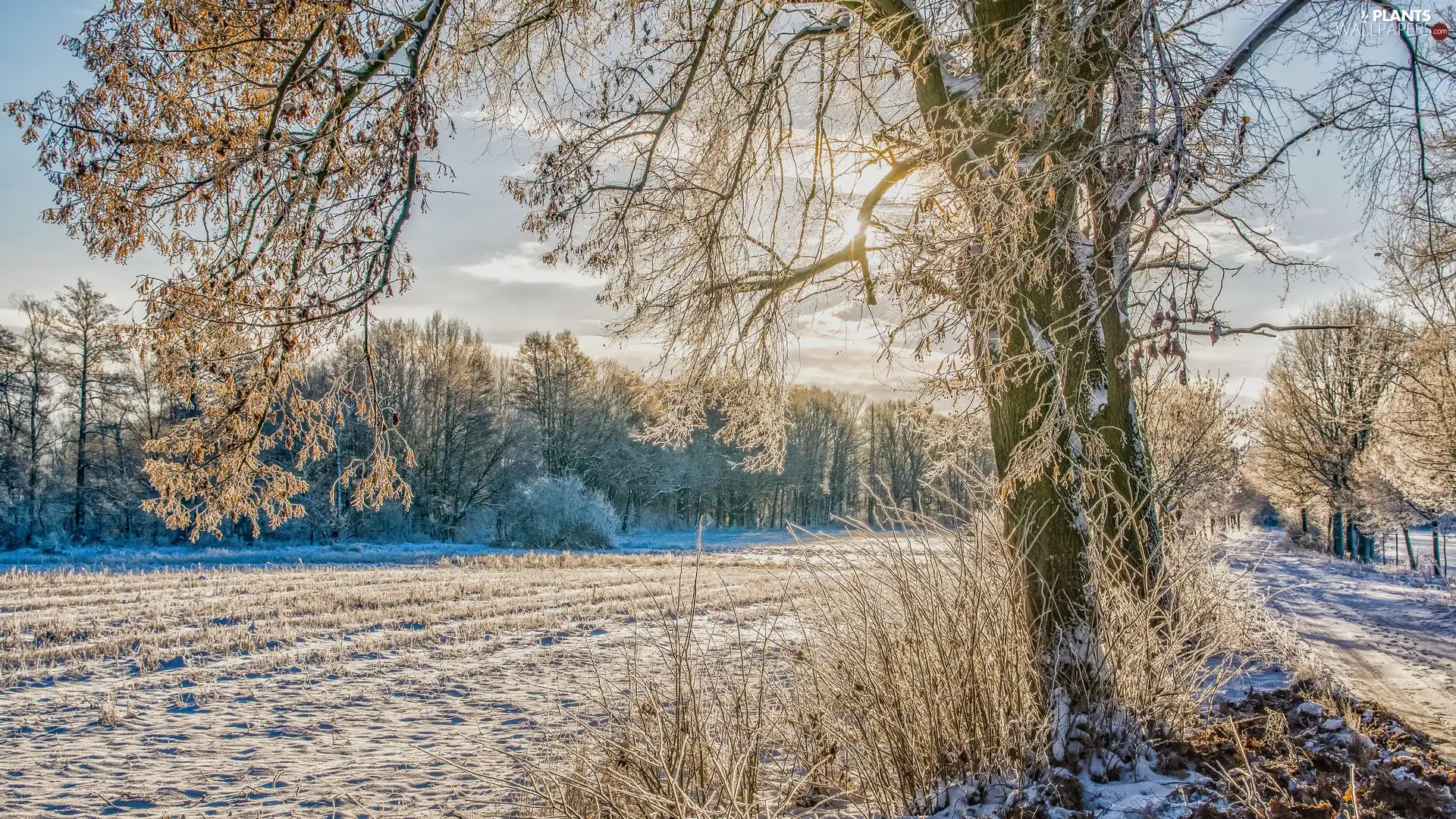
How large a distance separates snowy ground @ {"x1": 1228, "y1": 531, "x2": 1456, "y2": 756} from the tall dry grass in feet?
3.58

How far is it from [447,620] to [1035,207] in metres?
12.9

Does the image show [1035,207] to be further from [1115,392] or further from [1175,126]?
[1115,392]

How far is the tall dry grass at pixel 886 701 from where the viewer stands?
3.84 meters

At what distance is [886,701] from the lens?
4.12 meters

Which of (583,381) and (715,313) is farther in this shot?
(583,381)

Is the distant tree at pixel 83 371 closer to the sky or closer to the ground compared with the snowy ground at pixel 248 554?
closer to the sky

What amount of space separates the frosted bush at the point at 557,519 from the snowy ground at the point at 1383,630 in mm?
25750

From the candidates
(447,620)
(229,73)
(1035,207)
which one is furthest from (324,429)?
(447,620)

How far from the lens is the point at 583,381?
46094 millimetres

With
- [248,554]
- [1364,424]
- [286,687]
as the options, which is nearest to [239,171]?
[286,687]

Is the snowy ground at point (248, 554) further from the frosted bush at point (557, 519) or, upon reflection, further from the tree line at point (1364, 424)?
the tree line at point (1364, 424)

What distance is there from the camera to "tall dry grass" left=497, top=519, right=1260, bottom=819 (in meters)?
3.84

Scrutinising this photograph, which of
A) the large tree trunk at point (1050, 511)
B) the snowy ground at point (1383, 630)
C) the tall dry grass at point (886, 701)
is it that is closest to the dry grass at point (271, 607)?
the tall dry grass at point (886, 701)

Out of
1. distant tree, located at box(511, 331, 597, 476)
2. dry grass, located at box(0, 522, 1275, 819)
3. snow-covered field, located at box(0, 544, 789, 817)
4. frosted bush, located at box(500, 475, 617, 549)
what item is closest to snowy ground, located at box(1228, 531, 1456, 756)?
dry grass, located at box(0, 522, 1275, 819)
